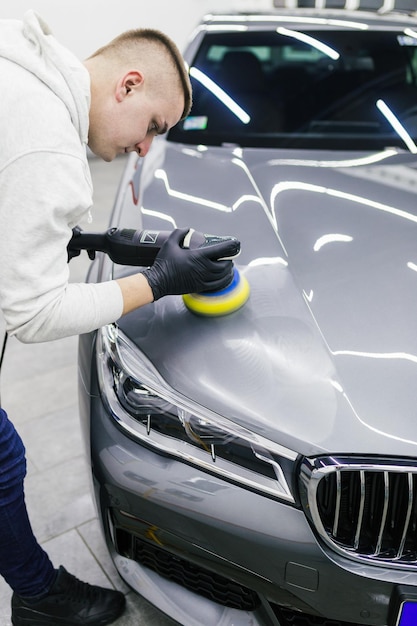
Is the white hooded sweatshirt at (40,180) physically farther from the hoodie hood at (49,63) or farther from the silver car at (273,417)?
the silver car at (273,417)

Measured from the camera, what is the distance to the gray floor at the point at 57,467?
1431mm

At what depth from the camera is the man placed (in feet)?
2.63

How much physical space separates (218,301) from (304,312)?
0.17 m

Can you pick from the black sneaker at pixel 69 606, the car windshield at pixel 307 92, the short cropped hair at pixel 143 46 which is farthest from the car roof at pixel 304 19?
the black sneaker at pixel 69 606

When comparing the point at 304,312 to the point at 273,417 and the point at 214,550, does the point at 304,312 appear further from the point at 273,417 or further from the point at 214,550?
the point at 214,550

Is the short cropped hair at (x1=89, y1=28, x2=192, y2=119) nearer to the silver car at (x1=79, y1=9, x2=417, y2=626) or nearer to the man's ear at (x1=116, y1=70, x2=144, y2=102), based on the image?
the man's ear at (x1=116, y1=70, x2=144, y2=102)

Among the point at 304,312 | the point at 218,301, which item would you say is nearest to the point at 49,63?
the point at 218,301

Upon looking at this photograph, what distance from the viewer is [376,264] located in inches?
46.6

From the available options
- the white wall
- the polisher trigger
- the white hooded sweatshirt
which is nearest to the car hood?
the polisher trigger

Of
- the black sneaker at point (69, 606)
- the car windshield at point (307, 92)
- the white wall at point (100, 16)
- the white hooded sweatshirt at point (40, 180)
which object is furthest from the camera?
the white wall at point (100, 16)

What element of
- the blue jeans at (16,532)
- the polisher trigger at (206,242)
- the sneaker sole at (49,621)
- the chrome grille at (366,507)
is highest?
the polisher trigger at (206,242)

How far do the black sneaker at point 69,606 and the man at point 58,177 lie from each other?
0.07m

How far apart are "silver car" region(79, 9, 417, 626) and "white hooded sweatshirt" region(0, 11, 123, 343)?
0.75 feet

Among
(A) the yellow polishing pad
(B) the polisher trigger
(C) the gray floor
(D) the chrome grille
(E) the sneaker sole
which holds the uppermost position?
(B) the polisher trigger
